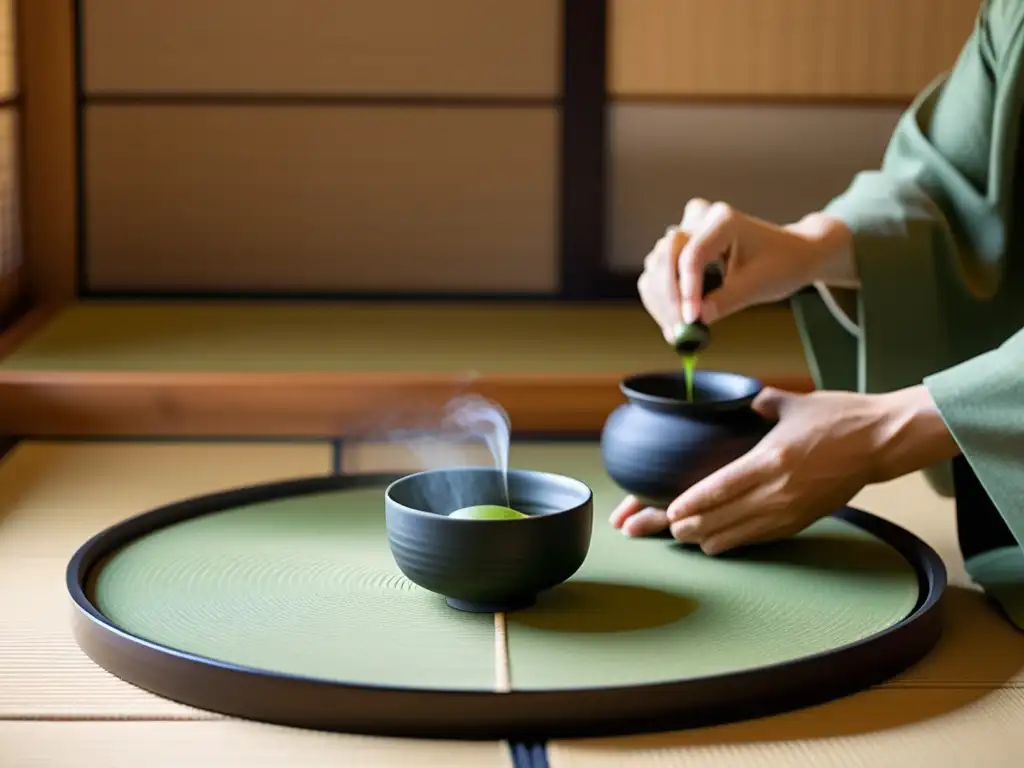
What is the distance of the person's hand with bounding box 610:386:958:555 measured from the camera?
148 centimetres

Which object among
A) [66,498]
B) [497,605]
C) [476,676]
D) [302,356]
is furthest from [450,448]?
[476,676]

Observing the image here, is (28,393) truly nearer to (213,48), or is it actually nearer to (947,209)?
(213,48)

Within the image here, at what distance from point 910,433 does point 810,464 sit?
0.36ft

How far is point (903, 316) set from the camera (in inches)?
73.9

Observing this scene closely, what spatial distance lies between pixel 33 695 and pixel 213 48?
2.46 m

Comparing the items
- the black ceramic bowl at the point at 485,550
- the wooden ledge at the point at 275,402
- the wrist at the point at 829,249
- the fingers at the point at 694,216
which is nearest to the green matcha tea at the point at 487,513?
the black ceramic bowl at the point at 485,550

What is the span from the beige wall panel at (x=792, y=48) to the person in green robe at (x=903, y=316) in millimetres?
1334

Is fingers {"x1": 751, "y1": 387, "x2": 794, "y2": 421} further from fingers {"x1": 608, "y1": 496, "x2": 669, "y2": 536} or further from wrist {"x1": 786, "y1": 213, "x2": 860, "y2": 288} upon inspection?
wrist {"x1": 786, "y1": 213, "x2": 860, "y2": 288}

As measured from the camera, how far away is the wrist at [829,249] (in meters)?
1.86

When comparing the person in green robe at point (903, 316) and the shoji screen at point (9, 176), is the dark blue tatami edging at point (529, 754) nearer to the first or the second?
the person in green robe at point (903, 316)

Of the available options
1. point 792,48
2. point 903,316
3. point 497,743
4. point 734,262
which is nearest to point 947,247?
point 903,316

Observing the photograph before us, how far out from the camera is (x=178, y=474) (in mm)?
2195

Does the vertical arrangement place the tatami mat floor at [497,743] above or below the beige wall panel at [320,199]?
below

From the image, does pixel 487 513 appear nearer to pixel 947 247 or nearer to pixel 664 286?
pixel 664 286
